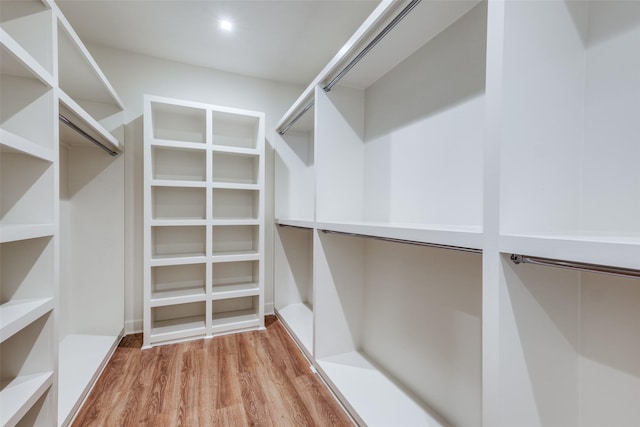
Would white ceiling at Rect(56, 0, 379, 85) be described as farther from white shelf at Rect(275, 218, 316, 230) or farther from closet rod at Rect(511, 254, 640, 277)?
closet rod at Rect(511, 254, 640, 277)

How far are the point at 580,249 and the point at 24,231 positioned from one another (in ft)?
5.41

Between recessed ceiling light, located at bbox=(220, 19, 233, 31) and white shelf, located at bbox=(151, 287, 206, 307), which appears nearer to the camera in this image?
recessed ceiling light, located at bbox=(220, 19, 233, 31)

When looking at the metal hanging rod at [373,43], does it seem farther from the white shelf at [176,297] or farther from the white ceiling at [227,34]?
the white shelf at [176,297]

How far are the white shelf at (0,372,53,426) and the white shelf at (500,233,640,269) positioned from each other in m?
1.59

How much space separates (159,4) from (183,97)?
0.80m

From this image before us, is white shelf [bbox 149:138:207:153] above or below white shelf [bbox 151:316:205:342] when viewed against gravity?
above

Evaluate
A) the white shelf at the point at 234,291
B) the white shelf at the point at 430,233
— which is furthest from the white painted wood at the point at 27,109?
the white shelf at the point at 234,291

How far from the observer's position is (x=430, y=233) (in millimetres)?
903

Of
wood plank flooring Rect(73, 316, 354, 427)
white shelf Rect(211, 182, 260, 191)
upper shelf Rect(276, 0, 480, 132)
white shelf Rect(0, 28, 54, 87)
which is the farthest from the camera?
white shelf Rect(211, 182, 260, 191)

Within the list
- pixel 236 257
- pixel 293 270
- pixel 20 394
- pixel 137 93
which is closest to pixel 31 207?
pixel 20 394

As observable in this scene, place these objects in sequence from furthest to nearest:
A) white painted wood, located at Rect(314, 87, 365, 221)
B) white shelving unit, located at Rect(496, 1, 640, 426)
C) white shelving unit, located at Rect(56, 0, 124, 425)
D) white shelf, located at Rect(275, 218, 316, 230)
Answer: white shelving unit, located at Rect(56, 0, 124, 425), white shelf, located at Rect(275, 218, 316, 230), white painted wood, located at Rect(314, 87, 365, 221), white shelving unit, located at Rect(496, 1, 640, 426)

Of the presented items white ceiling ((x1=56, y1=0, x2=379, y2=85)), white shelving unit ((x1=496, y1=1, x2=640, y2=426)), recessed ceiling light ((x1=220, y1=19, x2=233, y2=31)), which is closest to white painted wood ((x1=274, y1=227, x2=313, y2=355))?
white ceiling ((x1=56, y1=0, x2=379, y2=85))

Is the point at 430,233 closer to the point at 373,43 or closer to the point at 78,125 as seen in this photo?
the point at 373,43

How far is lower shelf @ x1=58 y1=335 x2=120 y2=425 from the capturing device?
1.37 meters
